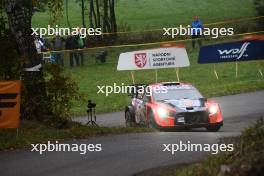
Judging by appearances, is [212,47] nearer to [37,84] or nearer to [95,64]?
[95,64]

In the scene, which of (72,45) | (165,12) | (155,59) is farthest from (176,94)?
(165,12)

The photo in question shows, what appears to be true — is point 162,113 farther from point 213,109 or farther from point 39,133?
point 39,133

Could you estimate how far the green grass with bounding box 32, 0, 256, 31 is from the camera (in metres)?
51.5

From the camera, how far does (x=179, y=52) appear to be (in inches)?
912

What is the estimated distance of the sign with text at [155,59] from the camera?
75.0ft

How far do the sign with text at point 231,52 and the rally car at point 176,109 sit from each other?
835 cm

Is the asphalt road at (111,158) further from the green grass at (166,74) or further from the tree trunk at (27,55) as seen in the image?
the green grass at (166,74)

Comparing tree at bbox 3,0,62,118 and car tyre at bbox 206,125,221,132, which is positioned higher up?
tree at bbox 3,0,62,118

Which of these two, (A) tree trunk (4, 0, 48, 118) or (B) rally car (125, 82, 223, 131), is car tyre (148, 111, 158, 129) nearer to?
(B) rally car (125, 82, 223, 131)

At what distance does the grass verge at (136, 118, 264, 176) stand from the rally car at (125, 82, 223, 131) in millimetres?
8417

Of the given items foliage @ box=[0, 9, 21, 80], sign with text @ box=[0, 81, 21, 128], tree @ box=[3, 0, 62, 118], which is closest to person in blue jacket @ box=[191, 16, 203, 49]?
tree @ box=[3, 0, 62, 118]

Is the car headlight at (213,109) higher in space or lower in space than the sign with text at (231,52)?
lower

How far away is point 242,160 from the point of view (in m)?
7.04

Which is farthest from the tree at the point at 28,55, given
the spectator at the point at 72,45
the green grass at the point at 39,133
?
the spectator at the point at 72,45
